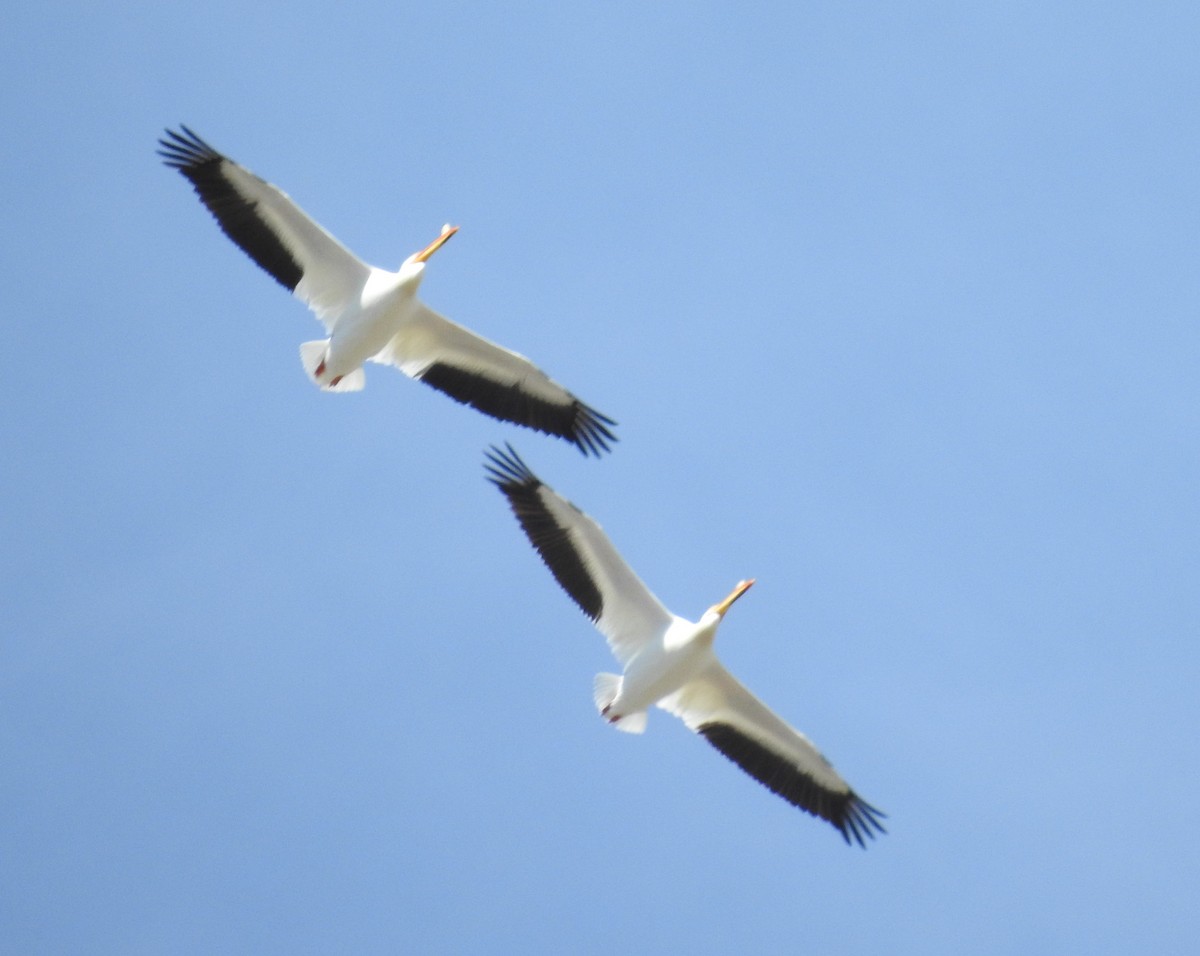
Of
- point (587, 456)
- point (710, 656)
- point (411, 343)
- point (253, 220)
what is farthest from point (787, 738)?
point (253, 220)

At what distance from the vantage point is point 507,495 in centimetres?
2330

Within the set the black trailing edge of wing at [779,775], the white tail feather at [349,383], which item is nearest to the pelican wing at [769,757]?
the black trailing edge of wing at [779,775]

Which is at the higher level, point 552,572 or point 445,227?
point 445,227

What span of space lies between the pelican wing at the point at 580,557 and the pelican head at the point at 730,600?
1.29 ft

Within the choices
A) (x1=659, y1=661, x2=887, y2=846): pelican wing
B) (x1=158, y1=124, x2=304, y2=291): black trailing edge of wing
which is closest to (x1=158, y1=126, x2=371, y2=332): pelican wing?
(x1=158, y1=124, x2=304, y2=291): black trailing edge of wing

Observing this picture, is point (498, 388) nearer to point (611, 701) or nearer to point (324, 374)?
point (324, 374)

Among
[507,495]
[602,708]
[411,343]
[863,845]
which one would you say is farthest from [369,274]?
[863,845]

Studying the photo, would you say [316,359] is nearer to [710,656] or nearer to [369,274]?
[369,274]

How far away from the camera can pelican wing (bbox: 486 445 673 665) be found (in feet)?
76.2

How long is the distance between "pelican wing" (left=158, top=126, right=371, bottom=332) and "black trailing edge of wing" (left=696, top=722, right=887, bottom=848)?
15.3 feet

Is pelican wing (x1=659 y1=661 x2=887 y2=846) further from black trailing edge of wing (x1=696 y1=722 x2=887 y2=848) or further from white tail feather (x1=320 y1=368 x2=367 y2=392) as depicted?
white tail feather (x1=320 y1=368 x2=367 y2=392)

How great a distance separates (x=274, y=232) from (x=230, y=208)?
0.42m

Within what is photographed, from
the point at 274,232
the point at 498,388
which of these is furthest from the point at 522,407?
the point at 274,232

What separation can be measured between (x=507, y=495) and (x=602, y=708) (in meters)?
1.88
